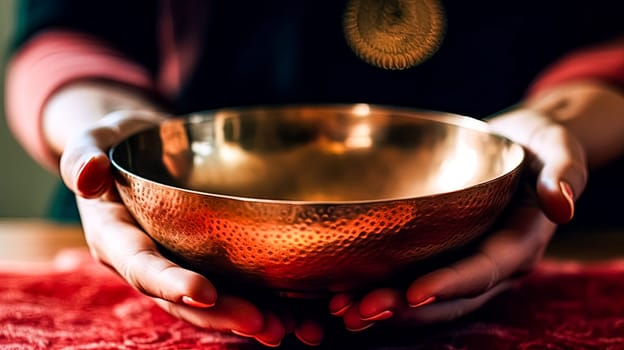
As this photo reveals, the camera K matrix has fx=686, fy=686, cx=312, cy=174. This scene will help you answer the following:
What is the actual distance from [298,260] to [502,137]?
222 millimetres

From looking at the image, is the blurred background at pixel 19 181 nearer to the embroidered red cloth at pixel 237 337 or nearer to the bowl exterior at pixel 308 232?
the embroidered red cloth at pixel 237 337

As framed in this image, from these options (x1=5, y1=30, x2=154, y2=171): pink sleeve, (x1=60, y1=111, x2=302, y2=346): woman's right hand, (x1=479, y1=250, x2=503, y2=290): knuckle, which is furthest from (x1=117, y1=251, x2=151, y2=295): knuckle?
(x1=5, y1=30, x2=154, y2=171): pink sleeve

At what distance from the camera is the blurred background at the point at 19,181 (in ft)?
4.94

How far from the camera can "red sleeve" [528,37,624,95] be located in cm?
78

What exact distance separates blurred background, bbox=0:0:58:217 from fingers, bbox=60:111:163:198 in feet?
3.45

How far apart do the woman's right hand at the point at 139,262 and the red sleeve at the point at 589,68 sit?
1.70 feet

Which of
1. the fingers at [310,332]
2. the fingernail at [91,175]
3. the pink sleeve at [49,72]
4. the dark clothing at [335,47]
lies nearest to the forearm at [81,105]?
the pink sleeve at [49,72]

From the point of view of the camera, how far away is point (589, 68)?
786 mm

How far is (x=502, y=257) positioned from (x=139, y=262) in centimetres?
23

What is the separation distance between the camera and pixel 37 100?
759 mm

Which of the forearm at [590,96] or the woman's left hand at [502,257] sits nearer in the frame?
the woman's left hand at [502,257]

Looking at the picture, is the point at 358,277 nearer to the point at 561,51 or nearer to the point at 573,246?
the point at 573,246

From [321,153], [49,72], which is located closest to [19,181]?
[49,72]

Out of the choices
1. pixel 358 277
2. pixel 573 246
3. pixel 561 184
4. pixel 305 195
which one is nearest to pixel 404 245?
pixel 358 277
